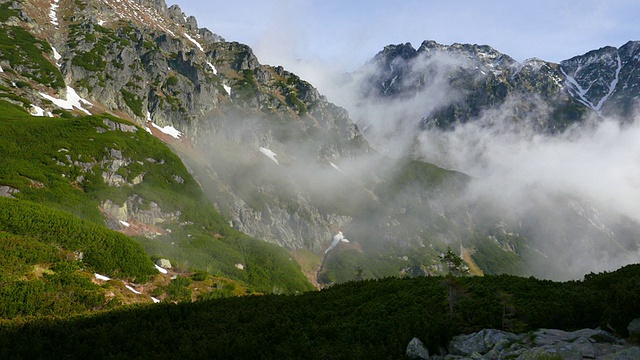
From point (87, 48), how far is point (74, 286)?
210313 mm

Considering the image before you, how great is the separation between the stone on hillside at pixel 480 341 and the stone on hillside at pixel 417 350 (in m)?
1.20

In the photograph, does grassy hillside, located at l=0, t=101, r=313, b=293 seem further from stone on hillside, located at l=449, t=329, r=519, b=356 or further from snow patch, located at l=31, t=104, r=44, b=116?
stone on hillside, located at l=449, t=329, r=519, b=356

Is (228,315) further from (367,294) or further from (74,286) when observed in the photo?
(74,286)

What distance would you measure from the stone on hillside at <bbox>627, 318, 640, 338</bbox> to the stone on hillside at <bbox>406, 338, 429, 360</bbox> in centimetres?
646

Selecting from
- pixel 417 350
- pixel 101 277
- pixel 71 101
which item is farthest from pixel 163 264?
pixel 71 101

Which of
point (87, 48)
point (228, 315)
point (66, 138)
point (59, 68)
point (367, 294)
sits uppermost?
point (87, 48)

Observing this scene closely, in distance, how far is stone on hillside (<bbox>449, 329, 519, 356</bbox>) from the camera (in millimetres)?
12977

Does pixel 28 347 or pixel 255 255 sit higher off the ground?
pixel 255 255

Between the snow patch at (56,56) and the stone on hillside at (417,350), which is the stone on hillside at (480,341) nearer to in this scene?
the stone on hillside at (417,350)

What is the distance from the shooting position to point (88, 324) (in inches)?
821

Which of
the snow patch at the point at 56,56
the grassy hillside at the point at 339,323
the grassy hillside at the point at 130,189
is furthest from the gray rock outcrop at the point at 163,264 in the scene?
the snow patch at the point at 56,56

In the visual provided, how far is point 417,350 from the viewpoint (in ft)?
43.2

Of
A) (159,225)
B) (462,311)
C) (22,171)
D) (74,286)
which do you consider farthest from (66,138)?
(462,311)

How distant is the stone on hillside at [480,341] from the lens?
1298 cm
